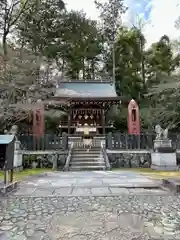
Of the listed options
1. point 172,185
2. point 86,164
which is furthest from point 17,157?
point 172,185

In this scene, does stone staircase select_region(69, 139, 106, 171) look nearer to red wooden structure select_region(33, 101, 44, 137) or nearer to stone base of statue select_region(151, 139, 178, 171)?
red wooden structure select_region(33, 101, 44, 137)

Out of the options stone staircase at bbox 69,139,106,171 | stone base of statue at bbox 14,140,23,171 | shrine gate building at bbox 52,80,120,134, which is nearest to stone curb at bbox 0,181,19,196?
stone base of statue at bbox 14,140,23,171

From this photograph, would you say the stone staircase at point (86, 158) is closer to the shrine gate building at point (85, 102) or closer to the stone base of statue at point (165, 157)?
the stone base of statue at point (165, 157)

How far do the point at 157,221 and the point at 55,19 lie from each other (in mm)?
23949

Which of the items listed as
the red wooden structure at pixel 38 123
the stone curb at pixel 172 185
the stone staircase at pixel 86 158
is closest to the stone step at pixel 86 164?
the stone staircase at pixel 86 158

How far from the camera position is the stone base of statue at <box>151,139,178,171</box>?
10.7 m

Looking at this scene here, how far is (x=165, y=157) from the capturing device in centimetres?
1079

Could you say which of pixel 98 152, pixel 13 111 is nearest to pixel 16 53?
→ pixel 13 111

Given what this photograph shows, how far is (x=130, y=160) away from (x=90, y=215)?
881 centimetres

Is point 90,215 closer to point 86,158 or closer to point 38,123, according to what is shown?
point 86,158

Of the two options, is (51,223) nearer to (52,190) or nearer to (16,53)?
(52,190)

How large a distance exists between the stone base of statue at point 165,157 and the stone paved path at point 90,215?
5638mm

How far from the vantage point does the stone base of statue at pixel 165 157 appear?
1066 centimetres

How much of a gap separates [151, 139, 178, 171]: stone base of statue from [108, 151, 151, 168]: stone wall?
0.91 m
